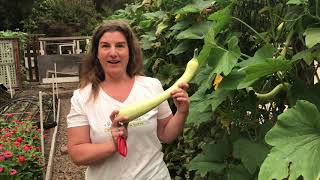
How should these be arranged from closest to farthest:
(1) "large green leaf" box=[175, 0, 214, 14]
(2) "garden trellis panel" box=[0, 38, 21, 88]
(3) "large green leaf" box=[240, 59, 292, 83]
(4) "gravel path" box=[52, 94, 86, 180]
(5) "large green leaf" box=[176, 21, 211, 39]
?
(3) "large green leaf" box=[240, 59, 292, 83] → (5) "large green leaf" box=[176, 21, 211, 39] → (1) "large green leaf" box=[175, 0, 214, 14] → (4) "gravel path" box=[52, 94, 86, 180] → (2) "garden trellis panel" box=[0, 38, 21, 88]

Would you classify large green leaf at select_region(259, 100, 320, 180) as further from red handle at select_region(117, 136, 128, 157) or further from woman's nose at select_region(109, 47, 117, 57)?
woman's nose at select_region(109, 47, 117, 57)

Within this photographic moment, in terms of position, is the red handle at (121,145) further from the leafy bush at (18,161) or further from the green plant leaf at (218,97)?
the leafy bush at (18,161)

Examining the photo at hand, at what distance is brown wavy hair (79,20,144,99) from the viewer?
7.67 ft

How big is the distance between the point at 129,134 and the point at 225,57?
67 cm

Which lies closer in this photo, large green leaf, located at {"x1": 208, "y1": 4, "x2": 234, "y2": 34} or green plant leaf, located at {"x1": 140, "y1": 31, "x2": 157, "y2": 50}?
large green leaf, located at {"x1": 208, "y1": 4, "x2": 234, "y2": 34}

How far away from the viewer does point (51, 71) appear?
11.5 m

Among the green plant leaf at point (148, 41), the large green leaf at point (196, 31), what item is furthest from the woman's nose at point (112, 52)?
the green plant leaf at point (148, 41)

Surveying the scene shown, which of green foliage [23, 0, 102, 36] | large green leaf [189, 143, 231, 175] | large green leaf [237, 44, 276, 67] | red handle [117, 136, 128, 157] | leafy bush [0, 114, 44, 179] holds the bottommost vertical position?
green foliage [23, 0, 102, 36]

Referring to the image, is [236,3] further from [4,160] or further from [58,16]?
[58,16]

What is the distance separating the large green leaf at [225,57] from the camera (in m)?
1.77

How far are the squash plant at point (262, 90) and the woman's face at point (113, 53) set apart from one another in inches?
14.0

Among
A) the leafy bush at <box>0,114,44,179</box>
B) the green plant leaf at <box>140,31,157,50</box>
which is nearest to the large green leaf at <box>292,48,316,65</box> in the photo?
the green plant leaf at <box>140,31,157,50</box>

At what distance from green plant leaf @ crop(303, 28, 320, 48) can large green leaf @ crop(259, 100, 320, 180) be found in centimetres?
25

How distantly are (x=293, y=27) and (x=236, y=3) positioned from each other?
48 cm
